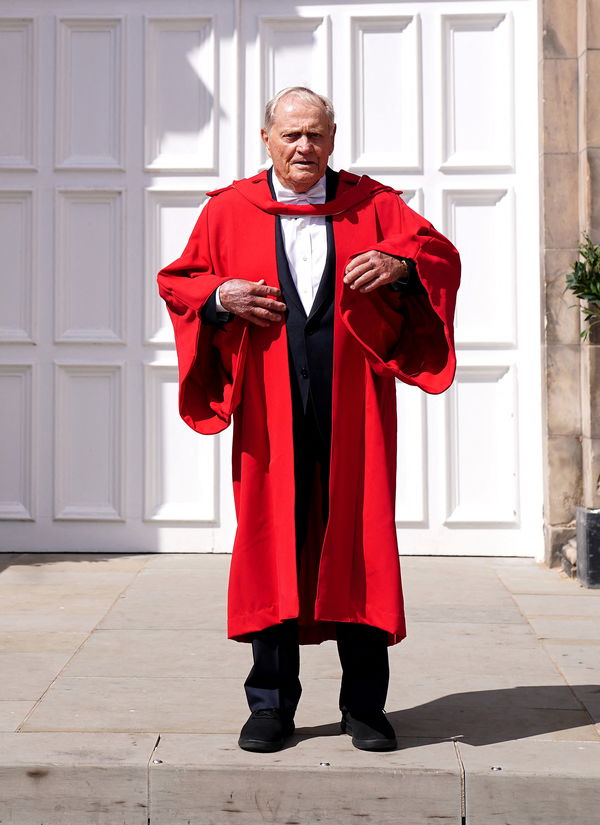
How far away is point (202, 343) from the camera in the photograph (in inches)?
138

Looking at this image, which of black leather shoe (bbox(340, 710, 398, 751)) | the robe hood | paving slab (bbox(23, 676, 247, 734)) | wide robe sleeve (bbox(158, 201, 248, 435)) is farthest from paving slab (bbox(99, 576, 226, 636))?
the robe hood

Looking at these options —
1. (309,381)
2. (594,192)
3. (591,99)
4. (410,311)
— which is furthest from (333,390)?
(591,99)

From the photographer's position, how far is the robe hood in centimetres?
349

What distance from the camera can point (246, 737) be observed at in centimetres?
343

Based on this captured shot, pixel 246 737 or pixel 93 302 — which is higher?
pixel 93 302

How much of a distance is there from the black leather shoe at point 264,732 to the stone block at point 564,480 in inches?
115

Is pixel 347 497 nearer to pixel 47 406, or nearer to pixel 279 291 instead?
pixel 279 291

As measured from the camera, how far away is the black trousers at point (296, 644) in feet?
11.4

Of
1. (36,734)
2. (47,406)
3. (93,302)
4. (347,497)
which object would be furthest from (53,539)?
(347,497)

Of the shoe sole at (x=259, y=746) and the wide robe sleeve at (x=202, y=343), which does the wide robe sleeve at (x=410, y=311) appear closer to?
the wide robe sleeve at (x=202, y=343)

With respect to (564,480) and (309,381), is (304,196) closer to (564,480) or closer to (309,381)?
(309,381)

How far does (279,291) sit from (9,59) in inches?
146

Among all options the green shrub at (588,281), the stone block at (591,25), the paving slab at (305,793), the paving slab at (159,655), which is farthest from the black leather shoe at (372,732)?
the stone block at (591,25)

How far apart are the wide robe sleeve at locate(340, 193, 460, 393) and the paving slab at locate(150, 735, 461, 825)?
3.31 feet
